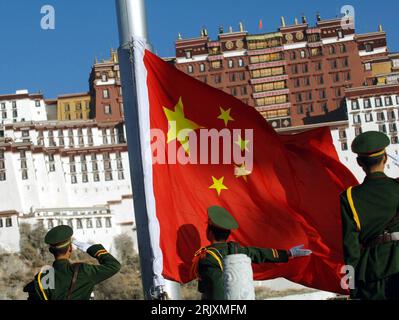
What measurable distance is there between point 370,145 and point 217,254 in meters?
1.15

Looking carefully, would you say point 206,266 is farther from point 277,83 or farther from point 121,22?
point 277,83

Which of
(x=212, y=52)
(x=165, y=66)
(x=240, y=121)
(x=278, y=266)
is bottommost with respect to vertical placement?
(x=278, y=266)

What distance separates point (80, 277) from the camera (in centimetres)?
481

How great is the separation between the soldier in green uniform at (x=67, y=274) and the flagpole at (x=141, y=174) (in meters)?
1.82

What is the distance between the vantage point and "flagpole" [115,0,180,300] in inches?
267

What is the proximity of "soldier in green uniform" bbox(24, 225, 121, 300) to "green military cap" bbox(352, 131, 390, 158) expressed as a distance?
1.53 metres

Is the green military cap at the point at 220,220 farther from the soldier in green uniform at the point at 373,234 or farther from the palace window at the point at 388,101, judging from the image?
the palace window at the point at 388,101

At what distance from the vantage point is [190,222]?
7.56m

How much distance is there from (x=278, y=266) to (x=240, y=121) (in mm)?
1506

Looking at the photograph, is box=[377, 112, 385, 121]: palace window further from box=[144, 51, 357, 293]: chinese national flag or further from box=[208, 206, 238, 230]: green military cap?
box=[208, 206, 238, 230]: green military cap

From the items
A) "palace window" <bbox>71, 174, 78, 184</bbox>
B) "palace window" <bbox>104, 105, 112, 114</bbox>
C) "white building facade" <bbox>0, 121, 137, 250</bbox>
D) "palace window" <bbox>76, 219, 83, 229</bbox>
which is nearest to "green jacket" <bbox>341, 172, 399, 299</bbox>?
"white building facade" <bbox>0, 121, 137, 250</bbox>

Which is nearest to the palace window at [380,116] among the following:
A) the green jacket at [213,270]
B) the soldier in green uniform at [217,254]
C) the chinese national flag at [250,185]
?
the chinese national flag at [250,185]

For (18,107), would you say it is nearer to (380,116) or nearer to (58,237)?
(380,116)
